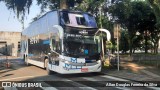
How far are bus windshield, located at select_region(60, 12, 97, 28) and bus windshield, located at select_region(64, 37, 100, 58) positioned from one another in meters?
0.99

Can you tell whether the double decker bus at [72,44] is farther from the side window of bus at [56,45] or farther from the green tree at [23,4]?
the green tree at [23,4]

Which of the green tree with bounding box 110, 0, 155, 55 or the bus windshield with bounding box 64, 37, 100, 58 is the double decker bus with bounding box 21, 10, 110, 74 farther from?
the green tree with bounding box 110, 0, 155, 55

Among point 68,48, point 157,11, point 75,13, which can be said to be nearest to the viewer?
point 68,48

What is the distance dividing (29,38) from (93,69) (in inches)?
441

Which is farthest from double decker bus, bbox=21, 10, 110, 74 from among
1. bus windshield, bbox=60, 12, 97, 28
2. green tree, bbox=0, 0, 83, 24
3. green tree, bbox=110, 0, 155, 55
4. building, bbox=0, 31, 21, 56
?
building, bbox=0, 31, 21, 56

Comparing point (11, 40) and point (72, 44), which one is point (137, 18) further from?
point (11, 40)

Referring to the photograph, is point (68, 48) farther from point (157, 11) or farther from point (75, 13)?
point (157, 11)

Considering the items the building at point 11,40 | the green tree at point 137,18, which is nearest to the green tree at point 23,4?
the green tree at point 137,18

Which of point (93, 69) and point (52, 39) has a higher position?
point (52, 39)

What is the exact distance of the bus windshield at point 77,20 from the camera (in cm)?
1858

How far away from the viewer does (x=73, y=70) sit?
1786 centimetres

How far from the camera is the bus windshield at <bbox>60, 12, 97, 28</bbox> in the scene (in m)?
18.6

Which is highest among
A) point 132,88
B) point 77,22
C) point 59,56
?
point 77,22

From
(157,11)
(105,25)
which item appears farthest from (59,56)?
(105,25)
